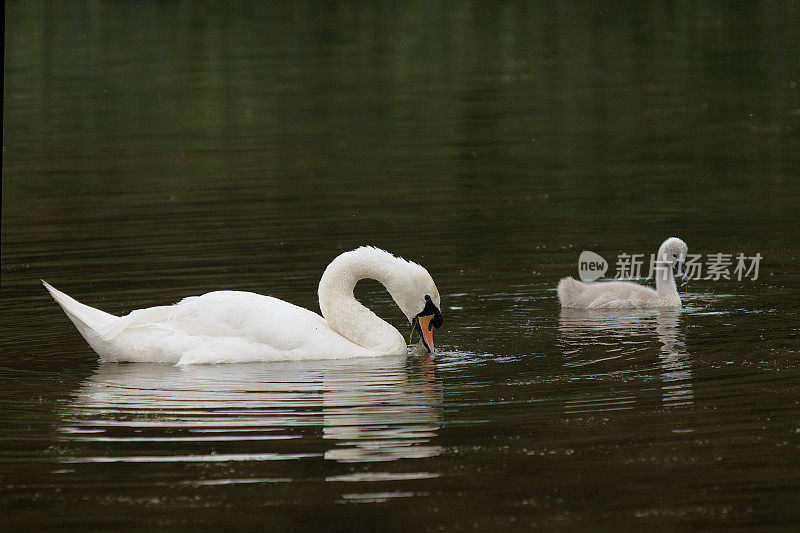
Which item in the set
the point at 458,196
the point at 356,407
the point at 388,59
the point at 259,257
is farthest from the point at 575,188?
the point at 388,59

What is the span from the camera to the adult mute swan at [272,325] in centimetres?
1061

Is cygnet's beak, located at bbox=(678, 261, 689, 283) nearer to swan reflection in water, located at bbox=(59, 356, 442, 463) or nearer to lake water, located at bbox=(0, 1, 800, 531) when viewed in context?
lake water, located at bbox=(0, 1, 800, 531)

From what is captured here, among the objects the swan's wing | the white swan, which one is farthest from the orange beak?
the white swan

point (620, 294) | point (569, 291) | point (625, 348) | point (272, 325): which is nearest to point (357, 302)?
point (272, 325)

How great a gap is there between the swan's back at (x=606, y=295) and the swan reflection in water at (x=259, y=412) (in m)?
2.48

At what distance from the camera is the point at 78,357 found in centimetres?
1113

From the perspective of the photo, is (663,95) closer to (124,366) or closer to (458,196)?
(458,196)

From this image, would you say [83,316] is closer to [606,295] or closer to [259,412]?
[259,412]

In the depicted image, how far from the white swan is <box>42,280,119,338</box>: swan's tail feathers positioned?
12.8 ft

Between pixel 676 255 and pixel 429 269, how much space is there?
2.36 m

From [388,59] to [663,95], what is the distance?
370 inches

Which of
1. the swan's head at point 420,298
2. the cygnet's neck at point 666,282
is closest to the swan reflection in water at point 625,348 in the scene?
the cygnet's neck at point 666,282

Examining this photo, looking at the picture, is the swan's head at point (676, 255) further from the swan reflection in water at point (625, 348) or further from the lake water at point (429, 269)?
the swan reflection in water at point (625, 348)

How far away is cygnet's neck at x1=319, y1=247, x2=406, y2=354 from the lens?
1079cm
